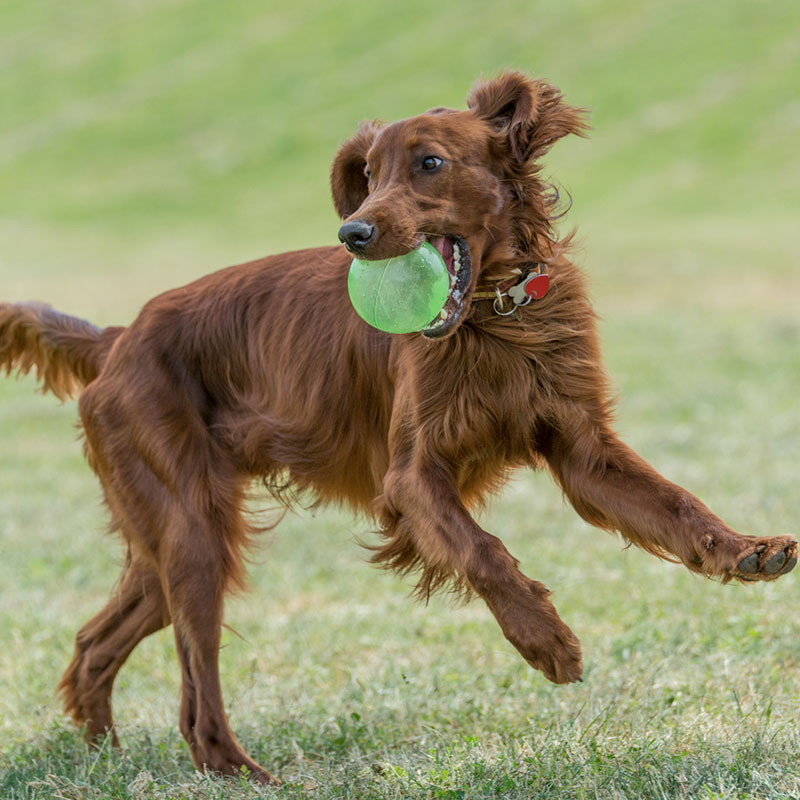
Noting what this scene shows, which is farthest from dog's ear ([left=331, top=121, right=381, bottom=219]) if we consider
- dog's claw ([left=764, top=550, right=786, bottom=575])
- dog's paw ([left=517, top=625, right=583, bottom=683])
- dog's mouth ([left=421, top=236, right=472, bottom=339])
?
dog's claw ([left=764, top=550, right=786, bottom=575])

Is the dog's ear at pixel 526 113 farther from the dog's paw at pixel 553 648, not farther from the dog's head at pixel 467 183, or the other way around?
the dog's paw at pixel 553 648

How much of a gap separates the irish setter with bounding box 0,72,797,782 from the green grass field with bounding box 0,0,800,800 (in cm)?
32

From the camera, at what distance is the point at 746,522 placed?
7.35 meters

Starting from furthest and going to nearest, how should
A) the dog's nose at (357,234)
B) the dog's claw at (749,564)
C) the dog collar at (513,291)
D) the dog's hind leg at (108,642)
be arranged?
1. the dog's hind leg at (108,642)
2. the dog collar at (513,291)
3. the dog's nose at (357,234)
4. the dog's claw at (749,564)

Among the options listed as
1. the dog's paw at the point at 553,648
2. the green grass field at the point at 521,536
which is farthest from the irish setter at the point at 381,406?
the green grass field at the point at 521,536

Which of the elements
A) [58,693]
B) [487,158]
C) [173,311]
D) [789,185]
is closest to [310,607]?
[58,693]

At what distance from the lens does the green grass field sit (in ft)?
13.5

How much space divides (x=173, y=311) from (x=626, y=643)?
7.56ft

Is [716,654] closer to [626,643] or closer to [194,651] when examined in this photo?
[626,643]

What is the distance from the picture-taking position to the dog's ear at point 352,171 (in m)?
4.41

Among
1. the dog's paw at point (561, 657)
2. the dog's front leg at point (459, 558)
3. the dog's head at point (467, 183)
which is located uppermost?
the dog's head at point (467, 183)

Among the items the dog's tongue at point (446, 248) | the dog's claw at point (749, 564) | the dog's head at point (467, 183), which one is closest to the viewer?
the dog's claw at point (749, 564)

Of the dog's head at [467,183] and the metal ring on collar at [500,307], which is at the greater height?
the dog's head at [467,183]

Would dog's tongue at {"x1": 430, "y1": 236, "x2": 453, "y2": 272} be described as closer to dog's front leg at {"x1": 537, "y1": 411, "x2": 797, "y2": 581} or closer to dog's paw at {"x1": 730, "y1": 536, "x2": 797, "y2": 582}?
dog's front leg at {"x1": 537, "y1": 411, "x2": 797, "y2": 581}
